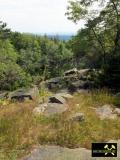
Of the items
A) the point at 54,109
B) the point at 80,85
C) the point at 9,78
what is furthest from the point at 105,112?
the point at 9,78

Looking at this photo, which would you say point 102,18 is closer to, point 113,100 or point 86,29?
point 86,29

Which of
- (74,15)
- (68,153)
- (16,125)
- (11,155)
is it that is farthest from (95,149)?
(74,15)

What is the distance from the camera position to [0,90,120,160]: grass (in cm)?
1160

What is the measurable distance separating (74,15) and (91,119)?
18.5 metres

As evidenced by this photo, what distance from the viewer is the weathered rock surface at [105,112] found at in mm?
14239

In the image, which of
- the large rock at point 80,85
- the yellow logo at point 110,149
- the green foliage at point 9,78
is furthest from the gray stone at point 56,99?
the green foliage at point 9,78

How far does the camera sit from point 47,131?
12.5m

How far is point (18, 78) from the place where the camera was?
74688 millimetres

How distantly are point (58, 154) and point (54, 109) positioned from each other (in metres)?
4.35

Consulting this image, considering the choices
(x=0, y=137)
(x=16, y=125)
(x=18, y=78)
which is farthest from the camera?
(x=18, y=78)

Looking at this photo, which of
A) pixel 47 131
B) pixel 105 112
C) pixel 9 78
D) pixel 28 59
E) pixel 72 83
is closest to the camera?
pixel 47 131

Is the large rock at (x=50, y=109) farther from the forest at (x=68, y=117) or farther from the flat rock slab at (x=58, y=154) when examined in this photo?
the flat rock slab at (x=58, y=154)

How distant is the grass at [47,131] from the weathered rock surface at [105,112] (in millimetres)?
290

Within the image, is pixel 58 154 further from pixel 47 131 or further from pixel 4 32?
pixel 4 32
